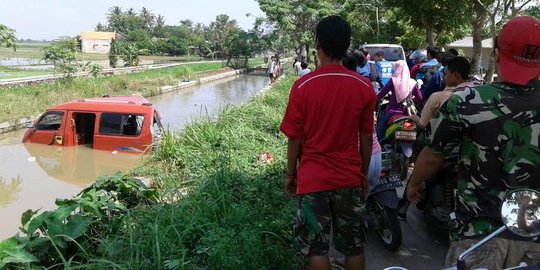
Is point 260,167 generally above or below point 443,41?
below

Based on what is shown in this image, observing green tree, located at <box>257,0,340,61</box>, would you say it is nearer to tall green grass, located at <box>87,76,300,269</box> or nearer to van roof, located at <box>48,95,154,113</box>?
van roof, located at <box>48,95,154,113</box>

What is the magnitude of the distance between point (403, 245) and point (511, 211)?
2845mm

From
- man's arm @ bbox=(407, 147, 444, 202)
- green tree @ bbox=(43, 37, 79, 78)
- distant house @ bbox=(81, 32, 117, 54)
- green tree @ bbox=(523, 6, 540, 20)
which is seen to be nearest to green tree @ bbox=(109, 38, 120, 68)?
green tree @ bbox=(43, 37, 79, 78)

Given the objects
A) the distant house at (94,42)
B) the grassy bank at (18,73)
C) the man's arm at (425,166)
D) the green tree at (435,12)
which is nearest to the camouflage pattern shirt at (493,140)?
the man's arm at (425,166)

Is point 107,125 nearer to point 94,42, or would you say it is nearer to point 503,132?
point 503,132

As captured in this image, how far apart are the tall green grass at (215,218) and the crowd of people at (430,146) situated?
1.96 ft

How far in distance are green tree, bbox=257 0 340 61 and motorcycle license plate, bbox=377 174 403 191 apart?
38.9 m

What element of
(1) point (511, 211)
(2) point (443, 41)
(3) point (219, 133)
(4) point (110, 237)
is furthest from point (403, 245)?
(2) point (443, 41)

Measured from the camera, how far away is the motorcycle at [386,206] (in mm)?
3838

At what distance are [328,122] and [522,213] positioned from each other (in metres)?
1.23

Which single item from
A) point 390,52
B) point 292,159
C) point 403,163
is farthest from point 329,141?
point 390,52

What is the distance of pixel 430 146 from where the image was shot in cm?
203

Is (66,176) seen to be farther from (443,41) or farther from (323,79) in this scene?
(443,41)

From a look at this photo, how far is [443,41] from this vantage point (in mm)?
23656
